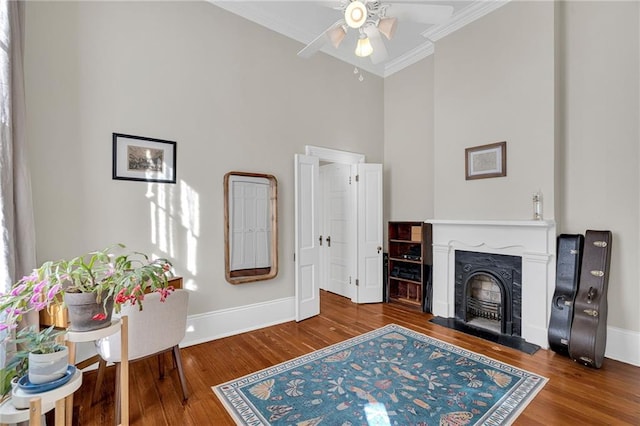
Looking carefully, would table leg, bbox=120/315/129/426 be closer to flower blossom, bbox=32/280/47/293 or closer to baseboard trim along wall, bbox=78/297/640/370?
flower blossom, bbox=32/280/47/293

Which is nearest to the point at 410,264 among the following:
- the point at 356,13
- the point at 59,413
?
the point at 356,13

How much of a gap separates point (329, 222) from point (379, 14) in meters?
3.50

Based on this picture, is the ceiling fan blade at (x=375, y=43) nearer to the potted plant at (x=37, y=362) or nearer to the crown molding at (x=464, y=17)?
the crown molding at (x=464, y=17)

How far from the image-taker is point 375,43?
2627 millimetres

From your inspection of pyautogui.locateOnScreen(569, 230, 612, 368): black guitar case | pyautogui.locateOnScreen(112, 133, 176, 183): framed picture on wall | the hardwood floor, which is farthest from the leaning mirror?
pyautogui.locateOnScreen(569, 230, 612, 368): black guitar case

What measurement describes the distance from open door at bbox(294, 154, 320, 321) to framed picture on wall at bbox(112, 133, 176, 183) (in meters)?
1.53

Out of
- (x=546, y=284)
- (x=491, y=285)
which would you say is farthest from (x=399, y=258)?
(x=546, y=284)

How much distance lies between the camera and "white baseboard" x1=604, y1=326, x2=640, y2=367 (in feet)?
9.12

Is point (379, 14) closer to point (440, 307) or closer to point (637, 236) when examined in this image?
point (637, 236)

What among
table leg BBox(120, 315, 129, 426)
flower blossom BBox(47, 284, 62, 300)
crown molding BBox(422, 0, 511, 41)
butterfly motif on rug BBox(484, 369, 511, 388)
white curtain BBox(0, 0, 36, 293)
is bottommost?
butterfly motif on rug BBox(484, 369, 511, 388)

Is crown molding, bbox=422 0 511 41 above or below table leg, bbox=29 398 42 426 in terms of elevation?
above

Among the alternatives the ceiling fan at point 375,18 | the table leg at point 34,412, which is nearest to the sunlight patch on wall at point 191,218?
the ceiling fan at point 375,18

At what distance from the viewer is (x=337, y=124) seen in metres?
4.59

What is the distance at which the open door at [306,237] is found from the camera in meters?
3.99
